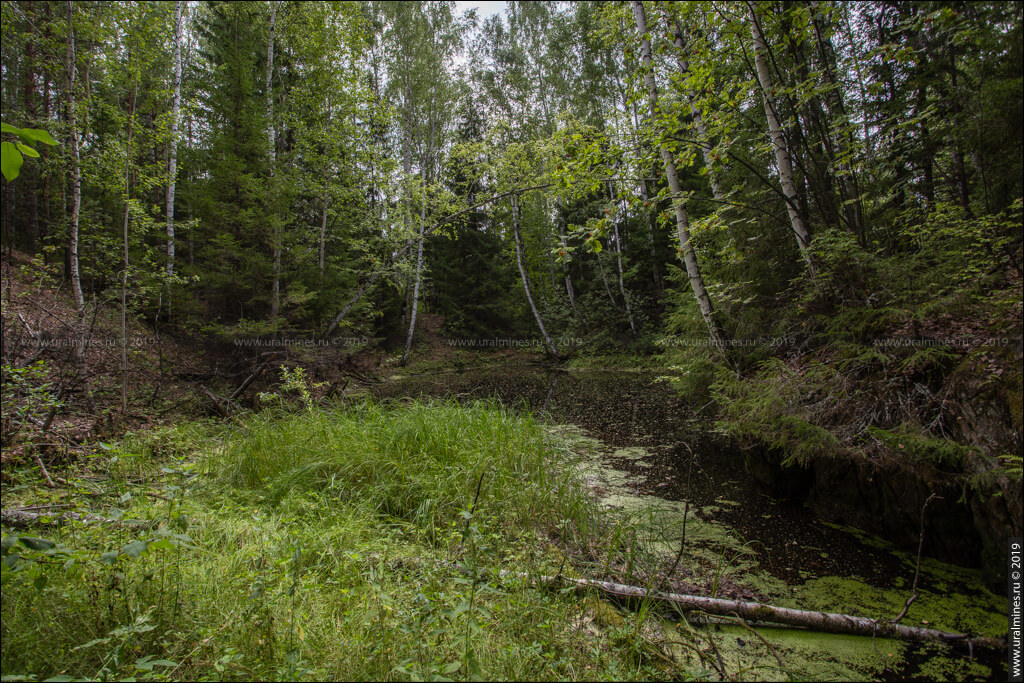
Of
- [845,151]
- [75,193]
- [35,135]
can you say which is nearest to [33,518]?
[35,135]

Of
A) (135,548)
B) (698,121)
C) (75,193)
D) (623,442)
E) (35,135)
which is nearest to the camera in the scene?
(35,135)

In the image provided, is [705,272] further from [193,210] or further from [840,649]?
[193,210]

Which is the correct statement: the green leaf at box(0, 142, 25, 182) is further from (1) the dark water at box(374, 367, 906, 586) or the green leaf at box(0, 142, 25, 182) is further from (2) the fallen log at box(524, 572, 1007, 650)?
(1) the dark water at box(374, 367, 906, 586)

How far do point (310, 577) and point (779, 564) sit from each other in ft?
9.44

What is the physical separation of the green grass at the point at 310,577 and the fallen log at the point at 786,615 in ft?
0.53

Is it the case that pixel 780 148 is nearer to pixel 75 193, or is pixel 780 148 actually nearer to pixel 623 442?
pixel 623 442

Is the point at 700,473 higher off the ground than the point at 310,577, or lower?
lower

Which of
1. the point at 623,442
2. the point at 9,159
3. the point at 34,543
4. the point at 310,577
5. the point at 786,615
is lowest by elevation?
the point at 786,615

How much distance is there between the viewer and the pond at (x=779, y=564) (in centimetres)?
188

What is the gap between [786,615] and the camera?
2.10m

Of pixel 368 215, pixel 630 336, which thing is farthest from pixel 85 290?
pixel 630 336

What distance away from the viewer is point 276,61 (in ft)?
40.5

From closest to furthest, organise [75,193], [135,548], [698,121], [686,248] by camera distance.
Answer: [135,548]
[698,121]
[686,248]
[75,193]

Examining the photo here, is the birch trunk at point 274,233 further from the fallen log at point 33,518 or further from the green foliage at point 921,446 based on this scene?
the green foliage at point 921,446
